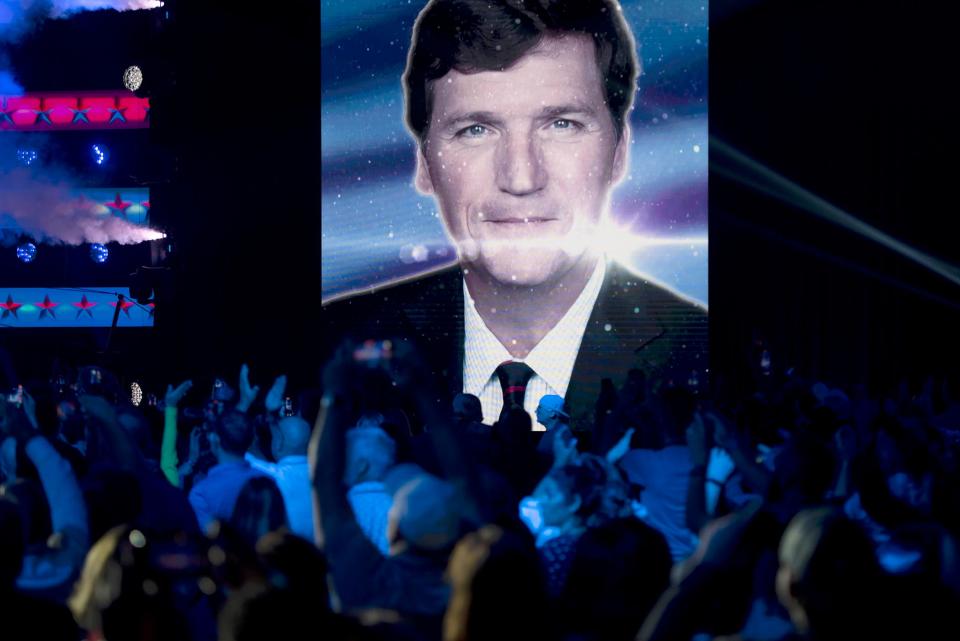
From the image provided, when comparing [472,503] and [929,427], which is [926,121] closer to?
[929,427]

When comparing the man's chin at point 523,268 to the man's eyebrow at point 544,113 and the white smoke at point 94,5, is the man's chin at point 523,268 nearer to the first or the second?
the man's eyebrow at point 544,113

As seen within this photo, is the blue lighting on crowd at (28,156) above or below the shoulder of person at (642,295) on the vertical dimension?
above

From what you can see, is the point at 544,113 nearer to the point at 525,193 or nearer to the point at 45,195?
the point at 525,193

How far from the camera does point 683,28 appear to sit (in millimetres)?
9328

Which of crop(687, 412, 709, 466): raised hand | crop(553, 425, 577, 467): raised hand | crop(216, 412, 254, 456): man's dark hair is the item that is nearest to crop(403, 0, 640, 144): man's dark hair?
crop(553, 425, 577, 467): raised hand

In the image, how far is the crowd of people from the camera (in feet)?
6.58

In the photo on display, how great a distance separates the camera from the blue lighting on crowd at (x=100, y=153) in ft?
39.2

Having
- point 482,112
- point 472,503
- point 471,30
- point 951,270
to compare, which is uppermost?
point 471,30

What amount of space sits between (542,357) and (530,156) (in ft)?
5.11

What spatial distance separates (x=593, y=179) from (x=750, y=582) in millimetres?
6824

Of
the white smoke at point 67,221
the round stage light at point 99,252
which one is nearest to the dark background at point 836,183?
the white smoke at point 67,221

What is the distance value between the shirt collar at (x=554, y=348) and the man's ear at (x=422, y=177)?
31.4 inches

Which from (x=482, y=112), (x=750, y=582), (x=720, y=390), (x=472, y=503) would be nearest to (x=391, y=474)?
(x=472, y=503)

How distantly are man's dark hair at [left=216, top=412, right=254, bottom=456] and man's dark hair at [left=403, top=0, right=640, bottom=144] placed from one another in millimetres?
5756
